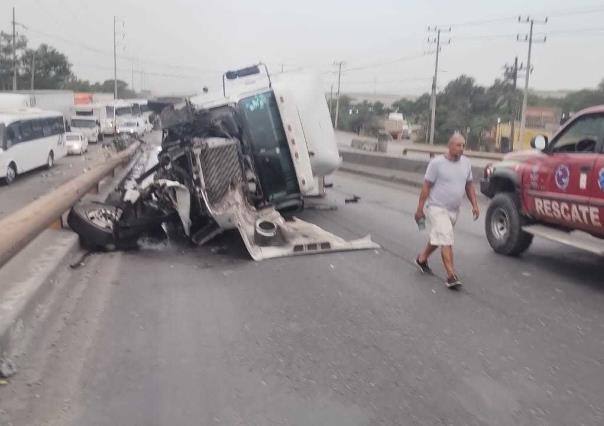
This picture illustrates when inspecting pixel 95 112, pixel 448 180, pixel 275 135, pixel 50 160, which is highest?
pixel 275 135

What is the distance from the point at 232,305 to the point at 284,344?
145 centimetres

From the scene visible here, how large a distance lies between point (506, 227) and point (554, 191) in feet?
4.00

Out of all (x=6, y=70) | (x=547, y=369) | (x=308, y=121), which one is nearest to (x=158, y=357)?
(x=547, y=369)

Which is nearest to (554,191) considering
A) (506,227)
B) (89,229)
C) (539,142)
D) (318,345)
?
(539,142)

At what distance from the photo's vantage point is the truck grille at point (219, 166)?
10.3 meters

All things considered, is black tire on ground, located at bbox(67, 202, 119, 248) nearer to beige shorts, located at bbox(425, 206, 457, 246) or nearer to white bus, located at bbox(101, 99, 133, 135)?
beige shorts, located at bbox(425, 206, 457, 246)

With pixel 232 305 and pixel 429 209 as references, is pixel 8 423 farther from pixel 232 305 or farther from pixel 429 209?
pixel 429 209

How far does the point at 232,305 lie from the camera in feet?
22.9

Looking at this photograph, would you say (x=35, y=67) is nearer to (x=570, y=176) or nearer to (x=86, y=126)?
(x=86, y=126)

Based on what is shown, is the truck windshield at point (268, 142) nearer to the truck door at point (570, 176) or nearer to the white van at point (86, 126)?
the truck door at point (570, 176)

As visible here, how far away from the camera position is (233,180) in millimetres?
10516

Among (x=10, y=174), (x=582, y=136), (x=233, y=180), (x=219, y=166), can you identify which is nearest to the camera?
(x=582, y=136)

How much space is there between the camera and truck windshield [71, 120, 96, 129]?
55719 millimetres

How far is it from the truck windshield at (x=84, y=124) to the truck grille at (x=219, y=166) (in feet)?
159
